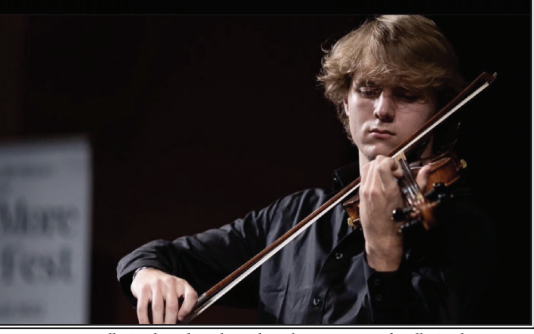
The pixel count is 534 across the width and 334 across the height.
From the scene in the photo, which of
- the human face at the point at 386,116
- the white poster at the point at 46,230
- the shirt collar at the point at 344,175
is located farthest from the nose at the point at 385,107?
the white poster at the point at 46,230

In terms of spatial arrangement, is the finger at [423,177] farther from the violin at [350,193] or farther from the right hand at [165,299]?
the right hand at [165,299]

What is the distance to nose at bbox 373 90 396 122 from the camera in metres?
1.64

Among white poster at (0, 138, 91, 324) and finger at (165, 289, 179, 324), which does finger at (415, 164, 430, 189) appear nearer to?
finger at (165, 289, 179, 324)

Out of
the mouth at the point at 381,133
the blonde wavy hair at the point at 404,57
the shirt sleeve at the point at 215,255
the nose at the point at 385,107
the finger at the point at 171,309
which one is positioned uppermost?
the blonde wavy hair at the point at 404,57

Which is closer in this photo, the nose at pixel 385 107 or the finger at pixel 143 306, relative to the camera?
the finger at pixel 143 306

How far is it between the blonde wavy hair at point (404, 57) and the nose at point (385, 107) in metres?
0.03

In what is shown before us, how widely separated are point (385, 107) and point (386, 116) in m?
0.02

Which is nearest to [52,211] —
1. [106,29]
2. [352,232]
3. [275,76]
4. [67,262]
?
[67,262]

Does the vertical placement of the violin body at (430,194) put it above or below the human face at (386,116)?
below

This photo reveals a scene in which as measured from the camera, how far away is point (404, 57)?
1.67 m

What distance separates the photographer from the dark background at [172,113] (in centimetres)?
204

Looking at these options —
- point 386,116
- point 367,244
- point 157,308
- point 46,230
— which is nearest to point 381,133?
point 386,116

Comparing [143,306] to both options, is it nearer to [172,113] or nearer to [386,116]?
[386,116]

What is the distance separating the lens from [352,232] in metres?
1.61
